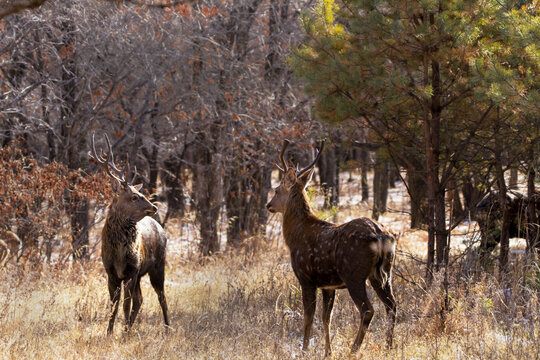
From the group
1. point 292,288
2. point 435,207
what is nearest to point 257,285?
point 292,288

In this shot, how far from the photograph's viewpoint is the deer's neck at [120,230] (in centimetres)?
794

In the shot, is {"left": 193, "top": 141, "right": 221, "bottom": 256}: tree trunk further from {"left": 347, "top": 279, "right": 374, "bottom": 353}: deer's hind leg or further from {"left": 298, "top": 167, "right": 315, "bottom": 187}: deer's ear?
{"left": 347, "top": 279, "right": 374, "bottom": 353}: deer's hind leg

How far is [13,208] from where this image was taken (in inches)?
420

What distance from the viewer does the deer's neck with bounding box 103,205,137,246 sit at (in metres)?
7.94

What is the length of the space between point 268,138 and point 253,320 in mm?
6089

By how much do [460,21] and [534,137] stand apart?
5.98 ft

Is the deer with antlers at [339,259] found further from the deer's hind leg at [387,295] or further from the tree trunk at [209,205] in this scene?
the tree trunk at [209,205]

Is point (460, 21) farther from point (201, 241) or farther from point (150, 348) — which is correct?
point (201, 241)

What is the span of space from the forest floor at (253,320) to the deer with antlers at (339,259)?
39 cm

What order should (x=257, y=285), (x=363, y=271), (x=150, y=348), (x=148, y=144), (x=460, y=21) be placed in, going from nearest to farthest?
(x=363, y=271), (x=150, y=348), (x=460, y=21), (x=257, y=285), (x=148, y=144)

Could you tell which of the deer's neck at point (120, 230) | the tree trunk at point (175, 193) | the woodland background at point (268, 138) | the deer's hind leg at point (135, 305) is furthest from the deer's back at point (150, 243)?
the tree trunk at point (175, 193)

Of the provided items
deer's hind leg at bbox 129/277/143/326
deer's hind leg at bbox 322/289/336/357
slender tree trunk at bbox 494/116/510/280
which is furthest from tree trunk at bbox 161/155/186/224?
deer's hind leg at bbox 322/289/336/357

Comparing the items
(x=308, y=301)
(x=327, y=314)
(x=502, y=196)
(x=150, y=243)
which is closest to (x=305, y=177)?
(x=308, y=301)

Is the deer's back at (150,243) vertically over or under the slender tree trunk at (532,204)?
under
